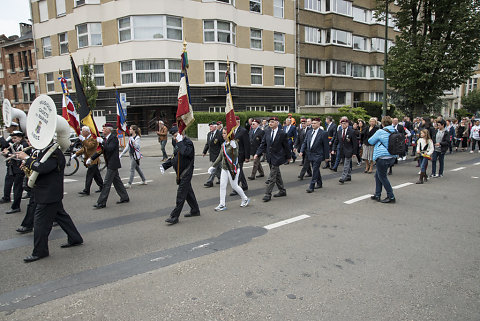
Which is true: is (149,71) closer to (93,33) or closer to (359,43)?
(93,33)

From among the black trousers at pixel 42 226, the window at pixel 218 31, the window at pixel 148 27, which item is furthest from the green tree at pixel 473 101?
the black trousers at pixel 42 226

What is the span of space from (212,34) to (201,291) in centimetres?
2454

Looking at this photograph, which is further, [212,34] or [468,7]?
[212,34]

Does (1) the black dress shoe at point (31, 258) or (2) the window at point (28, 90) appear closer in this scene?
(1) the black dress shoe at point (31, 258)

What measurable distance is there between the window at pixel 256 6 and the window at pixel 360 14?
458 inches

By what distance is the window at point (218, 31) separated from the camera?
2548 centimetres

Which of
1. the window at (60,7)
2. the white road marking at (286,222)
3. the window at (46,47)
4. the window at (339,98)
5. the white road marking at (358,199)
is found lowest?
the white road marking at (358,199)

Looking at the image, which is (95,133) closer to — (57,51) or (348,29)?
(57,51)

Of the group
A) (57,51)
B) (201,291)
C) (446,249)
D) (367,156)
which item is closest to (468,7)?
(367,156)

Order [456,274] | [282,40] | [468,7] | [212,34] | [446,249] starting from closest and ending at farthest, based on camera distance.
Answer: [456,274]
[446,249]
[468,7]
[212,34]
[282,40]

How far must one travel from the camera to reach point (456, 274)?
4090 mm

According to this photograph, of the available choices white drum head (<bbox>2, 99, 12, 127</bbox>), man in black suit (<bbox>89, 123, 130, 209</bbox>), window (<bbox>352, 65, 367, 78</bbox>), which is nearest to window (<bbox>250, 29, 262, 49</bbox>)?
window (<bbox>352, 65, 367, 78</bbox>)

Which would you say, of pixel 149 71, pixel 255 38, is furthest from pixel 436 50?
pixel 149 71

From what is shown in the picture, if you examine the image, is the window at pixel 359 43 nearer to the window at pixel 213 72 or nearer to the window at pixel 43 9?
the window at pixel 213 72
